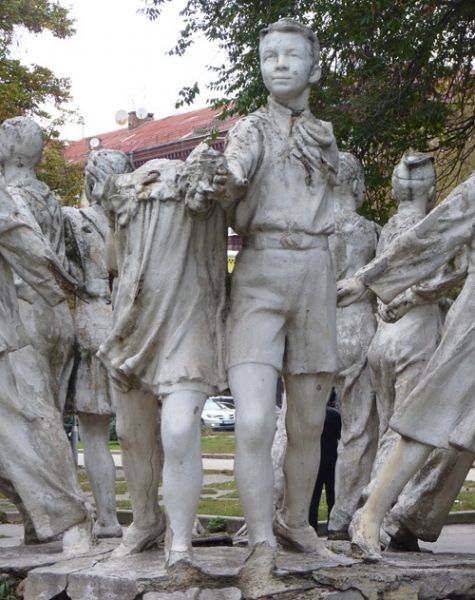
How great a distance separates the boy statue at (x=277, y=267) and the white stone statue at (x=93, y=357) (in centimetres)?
252

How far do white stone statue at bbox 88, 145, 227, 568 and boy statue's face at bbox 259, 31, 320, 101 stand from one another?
62 centimetres

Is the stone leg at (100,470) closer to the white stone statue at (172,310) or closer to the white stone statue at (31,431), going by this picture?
the white stone statue at (31,431)

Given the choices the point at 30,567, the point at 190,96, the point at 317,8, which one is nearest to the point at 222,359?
the point at 30,567

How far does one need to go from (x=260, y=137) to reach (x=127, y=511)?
21.5 ft

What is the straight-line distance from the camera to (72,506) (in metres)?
9.21

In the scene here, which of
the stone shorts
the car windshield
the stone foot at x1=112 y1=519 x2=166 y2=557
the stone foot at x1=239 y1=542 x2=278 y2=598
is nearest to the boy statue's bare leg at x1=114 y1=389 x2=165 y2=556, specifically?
the stone foot at x1=112 y1=519 x2=166 y2=557

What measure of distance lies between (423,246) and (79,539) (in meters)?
2.42

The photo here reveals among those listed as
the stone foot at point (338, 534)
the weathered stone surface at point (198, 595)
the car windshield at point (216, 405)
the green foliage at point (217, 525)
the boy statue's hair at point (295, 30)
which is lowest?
the car windshield at point (216, 405)

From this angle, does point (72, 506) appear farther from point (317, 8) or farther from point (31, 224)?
point (317, 8)

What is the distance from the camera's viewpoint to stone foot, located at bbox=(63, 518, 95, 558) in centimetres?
909

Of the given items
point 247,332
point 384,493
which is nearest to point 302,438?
point 384,493

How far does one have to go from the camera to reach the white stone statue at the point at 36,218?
33.2 feet

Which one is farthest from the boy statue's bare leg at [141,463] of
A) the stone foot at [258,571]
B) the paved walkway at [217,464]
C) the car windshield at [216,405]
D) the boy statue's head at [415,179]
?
the car windshield at [216,405]

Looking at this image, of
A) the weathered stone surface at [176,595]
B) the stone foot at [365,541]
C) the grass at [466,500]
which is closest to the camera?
the weathered stone surface at [176,595]
